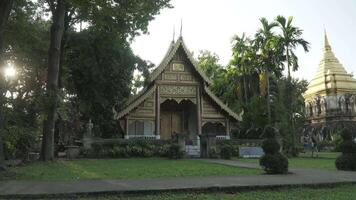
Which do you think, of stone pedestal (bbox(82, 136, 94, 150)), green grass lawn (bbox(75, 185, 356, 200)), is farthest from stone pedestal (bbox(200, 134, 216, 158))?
green grass lawn (bbox(75, 185, 356, 200))

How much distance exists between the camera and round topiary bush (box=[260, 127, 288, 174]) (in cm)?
1217

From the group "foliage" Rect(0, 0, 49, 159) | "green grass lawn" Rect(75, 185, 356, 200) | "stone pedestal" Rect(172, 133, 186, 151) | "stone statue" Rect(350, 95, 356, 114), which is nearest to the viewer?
"green grass lawn" Rect(75, 185, 356, 200)

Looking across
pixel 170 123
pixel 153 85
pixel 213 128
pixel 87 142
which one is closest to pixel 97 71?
pixel 153 85

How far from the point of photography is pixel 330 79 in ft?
188

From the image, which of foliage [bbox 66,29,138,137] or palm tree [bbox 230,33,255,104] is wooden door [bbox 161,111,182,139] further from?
palm tree [bbox 230,33,255,104]

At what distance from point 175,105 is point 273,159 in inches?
755

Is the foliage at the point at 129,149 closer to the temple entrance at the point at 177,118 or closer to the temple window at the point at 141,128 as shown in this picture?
the temple window at the point at 141,128

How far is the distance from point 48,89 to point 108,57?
900 centimetres

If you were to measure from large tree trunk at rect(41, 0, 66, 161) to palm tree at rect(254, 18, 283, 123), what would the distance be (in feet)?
76.2

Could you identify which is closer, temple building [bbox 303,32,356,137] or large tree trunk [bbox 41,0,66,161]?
large tree trunk [bbox 41,0,66,161]

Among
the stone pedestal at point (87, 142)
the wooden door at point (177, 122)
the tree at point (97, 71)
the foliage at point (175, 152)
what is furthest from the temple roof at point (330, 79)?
the stone pedestal at point (87, 142)

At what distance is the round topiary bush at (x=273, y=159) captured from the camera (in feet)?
39.9

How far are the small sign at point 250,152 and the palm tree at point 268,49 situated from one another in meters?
12.9

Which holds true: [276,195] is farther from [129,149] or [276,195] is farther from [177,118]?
[177,118]
